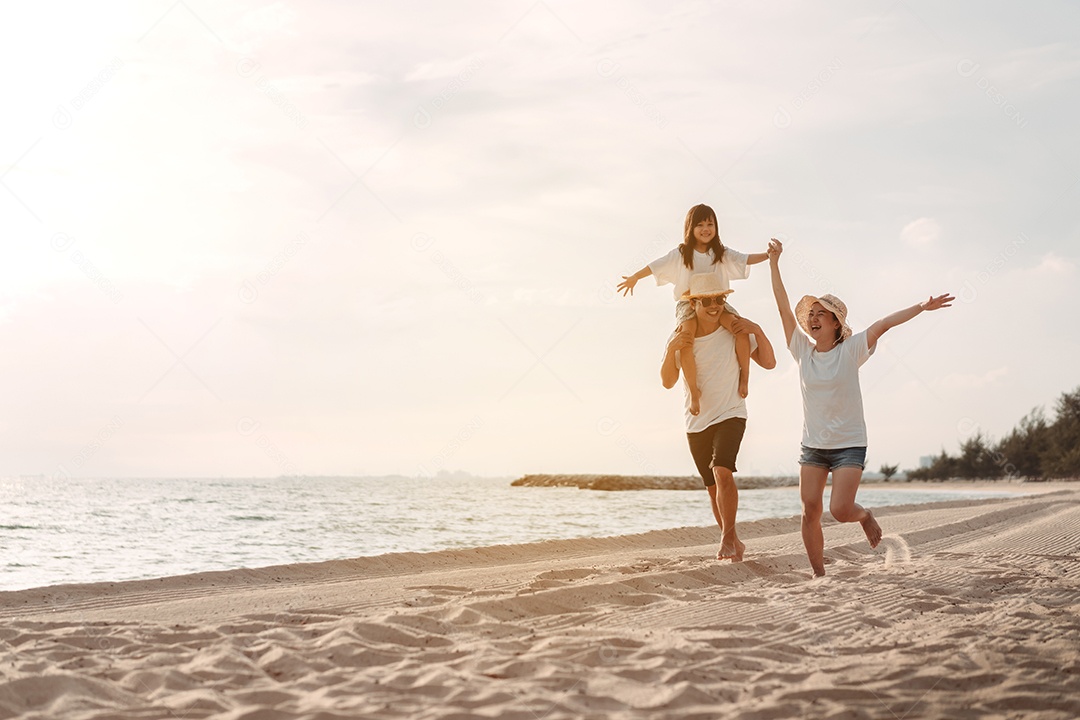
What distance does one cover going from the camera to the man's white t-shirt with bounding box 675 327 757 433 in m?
6.29

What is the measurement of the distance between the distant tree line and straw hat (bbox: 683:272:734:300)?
120ft

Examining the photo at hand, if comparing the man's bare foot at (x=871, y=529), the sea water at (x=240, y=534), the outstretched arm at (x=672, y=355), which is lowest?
the sea water at (x=240, y=534)

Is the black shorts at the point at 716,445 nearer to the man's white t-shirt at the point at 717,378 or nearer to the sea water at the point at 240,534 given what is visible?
the man's white t-shirt at the point at 717,378

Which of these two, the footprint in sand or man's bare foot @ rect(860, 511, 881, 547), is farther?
the footprint in sand

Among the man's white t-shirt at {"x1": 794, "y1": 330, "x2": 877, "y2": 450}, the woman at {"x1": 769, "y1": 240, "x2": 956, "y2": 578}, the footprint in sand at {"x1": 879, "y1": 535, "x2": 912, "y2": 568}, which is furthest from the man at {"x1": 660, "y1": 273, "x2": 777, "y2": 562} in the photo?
the footprint in sand at {"x1": 879, "y1": 535, "x2": 912, "y2": 568}

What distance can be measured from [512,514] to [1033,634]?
1331 cm

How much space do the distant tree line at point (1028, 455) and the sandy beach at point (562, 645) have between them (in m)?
36.6

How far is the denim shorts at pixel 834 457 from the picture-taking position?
5266 mm

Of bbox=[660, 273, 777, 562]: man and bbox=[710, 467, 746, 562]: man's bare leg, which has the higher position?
bbox=[660, 273, 777, 562]: man

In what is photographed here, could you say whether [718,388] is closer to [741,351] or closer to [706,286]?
[741,351]

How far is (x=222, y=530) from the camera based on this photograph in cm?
1322

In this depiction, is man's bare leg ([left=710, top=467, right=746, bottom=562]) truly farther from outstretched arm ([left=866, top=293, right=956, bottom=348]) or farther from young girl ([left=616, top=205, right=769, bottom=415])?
outstretched arm ([left=866, top=293, right=956, bottom=348])

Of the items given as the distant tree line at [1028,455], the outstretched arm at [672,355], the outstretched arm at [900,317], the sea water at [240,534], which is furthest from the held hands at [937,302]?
the distant tree line at [1028,455]

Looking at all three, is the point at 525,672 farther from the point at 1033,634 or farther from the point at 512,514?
the point at 512,514
